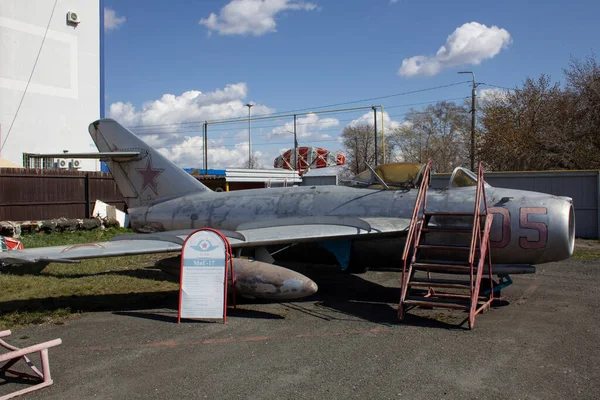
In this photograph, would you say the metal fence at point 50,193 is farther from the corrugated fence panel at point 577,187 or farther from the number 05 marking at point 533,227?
the number 05 marking at point 533,227

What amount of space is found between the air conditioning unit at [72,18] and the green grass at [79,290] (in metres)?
21.0

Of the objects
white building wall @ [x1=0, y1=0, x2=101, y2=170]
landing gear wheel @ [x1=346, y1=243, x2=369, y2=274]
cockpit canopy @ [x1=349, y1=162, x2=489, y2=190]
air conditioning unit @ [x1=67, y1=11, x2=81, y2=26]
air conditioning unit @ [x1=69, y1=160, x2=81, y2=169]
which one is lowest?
landing gear wheel @ [x1=346, y1=243, x2=369, y2=274]

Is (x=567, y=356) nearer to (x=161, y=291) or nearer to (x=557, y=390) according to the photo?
(x=557, y=390)

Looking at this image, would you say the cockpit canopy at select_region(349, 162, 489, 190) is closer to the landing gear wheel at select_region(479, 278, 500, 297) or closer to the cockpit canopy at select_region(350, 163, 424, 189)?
the cockpit canopy at select_region(350, 163, 424, 189)

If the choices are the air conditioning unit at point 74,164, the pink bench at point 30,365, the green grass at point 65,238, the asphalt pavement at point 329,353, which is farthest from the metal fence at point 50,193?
the pink bench at point 30,365

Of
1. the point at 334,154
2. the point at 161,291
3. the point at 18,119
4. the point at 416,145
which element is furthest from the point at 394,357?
the point at 416,145

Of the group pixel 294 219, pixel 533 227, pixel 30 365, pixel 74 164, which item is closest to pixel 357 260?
pixel 294 219

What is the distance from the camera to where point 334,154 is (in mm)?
44688

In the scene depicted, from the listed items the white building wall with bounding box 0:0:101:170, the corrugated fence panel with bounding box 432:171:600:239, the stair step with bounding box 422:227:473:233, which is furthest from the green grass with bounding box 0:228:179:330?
the white building wall with bounding box 0:0:101:170

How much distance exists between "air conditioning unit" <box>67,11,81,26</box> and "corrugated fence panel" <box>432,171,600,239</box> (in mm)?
22864

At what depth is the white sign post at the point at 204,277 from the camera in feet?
23.8

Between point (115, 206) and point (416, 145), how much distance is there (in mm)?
34042

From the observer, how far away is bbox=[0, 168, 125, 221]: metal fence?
19.0 metres

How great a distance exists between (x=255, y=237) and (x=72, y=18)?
84.7 feet
